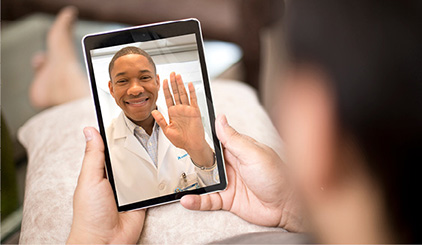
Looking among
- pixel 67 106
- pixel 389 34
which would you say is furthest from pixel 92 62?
pixel 389 34

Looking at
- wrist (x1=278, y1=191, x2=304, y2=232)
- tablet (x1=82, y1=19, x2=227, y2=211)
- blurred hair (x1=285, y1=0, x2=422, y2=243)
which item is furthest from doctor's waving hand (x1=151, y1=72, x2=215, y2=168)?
blurred hair (x1=285, y1=0, x2=422, y2=243)

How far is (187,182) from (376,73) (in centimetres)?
33

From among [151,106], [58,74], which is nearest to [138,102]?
[151,106]

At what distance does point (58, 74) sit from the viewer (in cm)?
94

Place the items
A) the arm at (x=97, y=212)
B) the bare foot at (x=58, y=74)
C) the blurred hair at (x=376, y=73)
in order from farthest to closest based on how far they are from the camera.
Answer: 1. the bare foot at (x=58, y=74)
2. the arm at (x=97, y=212)
3. the blurred hair at (x=376, y=73)

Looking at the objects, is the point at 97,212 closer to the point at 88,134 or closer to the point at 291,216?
the point at 88,134

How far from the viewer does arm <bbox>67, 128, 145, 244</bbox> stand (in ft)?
1.38

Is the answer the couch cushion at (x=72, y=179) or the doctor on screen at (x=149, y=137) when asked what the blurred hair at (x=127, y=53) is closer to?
the doctor on screen at (x=149, y=137)

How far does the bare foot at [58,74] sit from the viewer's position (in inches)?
35.6

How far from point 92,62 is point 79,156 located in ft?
0.49

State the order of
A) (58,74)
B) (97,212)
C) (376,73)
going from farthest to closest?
(58,74)
(97,212)
(376,73)

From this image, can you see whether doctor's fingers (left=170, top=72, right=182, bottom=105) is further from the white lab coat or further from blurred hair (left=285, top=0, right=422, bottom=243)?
blurred hair (left=285, top=0, right=422, bottom=243)

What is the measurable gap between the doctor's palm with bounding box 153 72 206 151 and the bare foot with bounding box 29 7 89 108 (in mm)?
517

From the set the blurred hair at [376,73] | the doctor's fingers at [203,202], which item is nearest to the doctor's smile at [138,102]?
the doctor's fingers at [203,202]
